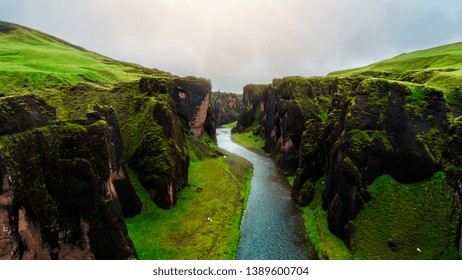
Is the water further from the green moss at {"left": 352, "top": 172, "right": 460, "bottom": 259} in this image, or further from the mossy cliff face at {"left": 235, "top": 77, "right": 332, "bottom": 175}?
the green moss at {"left": 352, "top": 172, "right": 460, "bottom": 259}

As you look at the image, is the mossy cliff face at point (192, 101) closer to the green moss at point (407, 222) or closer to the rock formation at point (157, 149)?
the rock formation at point (157, 149)

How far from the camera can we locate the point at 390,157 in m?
39.2

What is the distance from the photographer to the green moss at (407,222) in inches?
1183

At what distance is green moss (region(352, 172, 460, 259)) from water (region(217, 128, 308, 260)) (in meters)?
7.98

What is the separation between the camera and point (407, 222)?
33344 millimetres

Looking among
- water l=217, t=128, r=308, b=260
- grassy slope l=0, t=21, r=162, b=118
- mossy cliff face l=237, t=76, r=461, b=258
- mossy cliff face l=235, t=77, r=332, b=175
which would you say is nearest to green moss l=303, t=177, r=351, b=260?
mossy cliff face l=237, t=76, r=461, b=258

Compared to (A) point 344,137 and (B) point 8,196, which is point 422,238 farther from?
(B) point 8,196

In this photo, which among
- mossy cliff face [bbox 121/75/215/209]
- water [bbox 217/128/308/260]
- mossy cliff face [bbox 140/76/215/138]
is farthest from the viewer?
mossy cliff face [bbox 140/76/215/138]

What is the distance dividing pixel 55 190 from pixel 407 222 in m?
34.5

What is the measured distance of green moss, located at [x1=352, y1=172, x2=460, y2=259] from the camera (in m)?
30.0

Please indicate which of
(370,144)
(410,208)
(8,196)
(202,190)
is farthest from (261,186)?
(8,196)

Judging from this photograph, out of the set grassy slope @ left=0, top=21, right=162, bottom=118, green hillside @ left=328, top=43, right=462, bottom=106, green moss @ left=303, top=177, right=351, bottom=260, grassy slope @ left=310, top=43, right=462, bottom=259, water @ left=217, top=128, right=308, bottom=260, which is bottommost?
water @ left=217, top=128, right=308, bottom=260

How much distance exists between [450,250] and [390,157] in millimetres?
13596

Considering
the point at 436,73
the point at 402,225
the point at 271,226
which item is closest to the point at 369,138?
the point at 402,225
